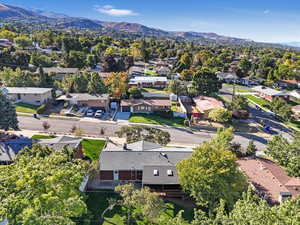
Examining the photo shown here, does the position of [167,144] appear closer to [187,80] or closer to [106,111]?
[106,111]

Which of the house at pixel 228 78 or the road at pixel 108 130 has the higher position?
the house at pixel 228 78

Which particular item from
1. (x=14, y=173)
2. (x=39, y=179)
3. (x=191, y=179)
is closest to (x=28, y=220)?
(x=39, y=179)

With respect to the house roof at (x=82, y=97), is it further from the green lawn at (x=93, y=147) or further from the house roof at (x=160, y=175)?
the house roof at (x=160, y=175)

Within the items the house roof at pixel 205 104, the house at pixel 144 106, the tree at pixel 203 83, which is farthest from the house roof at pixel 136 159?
the tree at pixel 203 83

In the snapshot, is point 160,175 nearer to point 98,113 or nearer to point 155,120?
point 155,120

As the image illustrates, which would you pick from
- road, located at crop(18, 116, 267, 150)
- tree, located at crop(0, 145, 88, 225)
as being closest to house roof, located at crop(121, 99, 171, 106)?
road, located at crop(18, 116, 267, 150)

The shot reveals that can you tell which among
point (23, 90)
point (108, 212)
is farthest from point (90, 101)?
point (108, 212)
